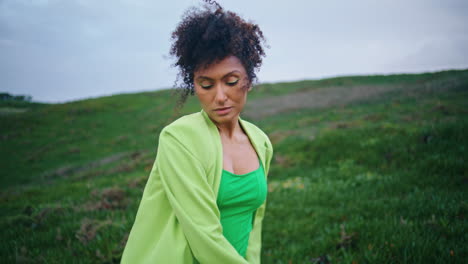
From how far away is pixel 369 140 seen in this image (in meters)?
8.05

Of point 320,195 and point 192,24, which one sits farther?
point 320,195

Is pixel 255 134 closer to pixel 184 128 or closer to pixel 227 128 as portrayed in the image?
pixel 227 128

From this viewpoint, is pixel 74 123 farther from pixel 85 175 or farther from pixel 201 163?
pixel 201 163

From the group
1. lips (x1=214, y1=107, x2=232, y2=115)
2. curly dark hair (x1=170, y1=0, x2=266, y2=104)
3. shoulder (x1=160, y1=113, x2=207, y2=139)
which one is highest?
curly dark hair (x1=170, y1=0, x2=266, y2=104)

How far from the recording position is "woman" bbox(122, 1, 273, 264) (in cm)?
145

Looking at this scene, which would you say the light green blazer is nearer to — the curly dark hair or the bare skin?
the bare skin

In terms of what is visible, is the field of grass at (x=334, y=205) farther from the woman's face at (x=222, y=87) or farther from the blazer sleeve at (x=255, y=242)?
the blazer sleeve at (x=255, y=242)

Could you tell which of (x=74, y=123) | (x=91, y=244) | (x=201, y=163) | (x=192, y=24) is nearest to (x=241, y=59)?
(x=192, y=24)

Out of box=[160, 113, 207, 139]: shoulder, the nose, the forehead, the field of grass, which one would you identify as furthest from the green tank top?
the field of grass

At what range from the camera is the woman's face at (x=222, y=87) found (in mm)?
1745

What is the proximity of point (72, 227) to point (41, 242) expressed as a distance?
0.46m

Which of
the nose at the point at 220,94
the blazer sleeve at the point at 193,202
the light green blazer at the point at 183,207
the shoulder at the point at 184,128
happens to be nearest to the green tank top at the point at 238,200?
the light green blazer at the point at 183,207

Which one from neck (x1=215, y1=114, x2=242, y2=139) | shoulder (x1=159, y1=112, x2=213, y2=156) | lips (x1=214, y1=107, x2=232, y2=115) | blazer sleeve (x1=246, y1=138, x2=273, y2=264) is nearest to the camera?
shoulder (x1=159, y1=112, x2=213, y2=156)

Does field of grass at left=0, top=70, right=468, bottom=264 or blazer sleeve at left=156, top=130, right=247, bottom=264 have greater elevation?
blazer sleeve at left=156, top=130, right=247, bottom=264
